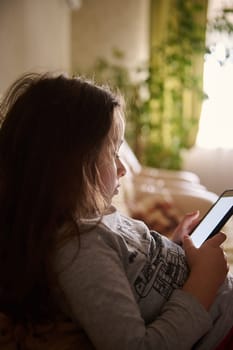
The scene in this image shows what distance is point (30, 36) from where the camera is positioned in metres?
2.39

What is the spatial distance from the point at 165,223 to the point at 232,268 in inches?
29.8

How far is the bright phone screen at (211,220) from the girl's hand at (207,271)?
2.8 inches

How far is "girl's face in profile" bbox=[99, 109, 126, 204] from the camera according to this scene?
80 centimetres

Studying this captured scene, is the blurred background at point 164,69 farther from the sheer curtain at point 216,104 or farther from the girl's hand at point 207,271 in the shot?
the girl's hand at point 207,271

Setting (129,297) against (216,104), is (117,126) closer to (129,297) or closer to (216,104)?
(129,297)

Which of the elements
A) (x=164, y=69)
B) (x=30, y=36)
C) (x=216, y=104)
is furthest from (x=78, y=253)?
(x=164, y=69)

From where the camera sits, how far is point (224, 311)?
2.75ft

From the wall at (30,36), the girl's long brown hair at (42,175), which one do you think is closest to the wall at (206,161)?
the wall at (30,36)

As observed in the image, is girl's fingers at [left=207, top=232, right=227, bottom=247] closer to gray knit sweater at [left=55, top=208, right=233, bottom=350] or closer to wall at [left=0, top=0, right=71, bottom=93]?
gray knit sweater at [left=55, top=208, right=233, bottom=350]

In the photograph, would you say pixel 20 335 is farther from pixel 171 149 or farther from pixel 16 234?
pixel 171 149

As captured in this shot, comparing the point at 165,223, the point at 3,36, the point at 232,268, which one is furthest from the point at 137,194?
the point at 232,268

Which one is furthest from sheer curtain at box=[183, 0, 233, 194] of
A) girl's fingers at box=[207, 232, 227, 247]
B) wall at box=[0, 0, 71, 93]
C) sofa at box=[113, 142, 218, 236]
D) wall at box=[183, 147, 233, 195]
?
girl's fingers at box=[207, 232, 227, 247]

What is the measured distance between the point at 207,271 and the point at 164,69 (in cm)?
337

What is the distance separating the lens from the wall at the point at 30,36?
201cm
